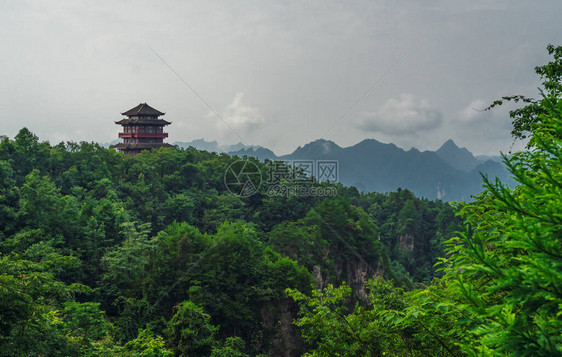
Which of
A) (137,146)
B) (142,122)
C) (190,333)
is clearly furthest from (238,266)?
(142,122)

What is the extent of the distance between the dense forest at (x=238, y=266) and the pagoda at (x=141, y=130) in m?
4.17

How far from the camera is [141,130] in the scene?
3678cm

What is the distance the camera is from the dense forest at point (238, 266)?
2.42 metres

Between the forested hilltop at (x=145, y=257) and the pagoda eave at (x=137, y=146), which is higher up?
the pagoda eave at (x=137, y=146)

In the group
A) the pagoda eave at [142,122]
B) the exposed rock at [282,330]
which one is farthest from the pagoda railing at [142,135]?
the exposed rock at [282,330]

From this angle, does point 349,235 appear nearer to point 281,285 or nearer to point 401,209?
→ point 281,285

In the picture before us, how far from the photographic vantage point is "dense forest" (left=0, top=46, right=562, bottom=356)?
2.42m

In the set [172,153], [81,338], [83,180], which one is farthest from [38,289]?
[172,153]

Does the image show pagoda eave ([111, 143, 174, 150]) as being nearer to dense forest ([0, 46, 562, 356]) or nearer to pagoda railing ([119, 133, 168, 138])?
pagoda railing ([119, 133, 168, 138])

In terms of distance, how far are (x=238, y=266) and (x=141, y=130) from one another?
80.9 feet

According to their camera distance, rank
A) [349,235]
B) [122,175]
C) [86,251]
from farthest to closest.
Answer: [349,235] < [122,175] < [86,251]

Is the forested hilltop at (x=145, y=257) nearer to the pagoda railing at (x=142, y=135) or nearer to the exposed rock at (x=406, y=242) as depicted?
the pagoda railing at (x=142, y=135)

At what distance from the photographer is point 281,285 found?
1819cm

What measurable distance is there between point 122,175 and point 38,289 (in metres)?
21.9
